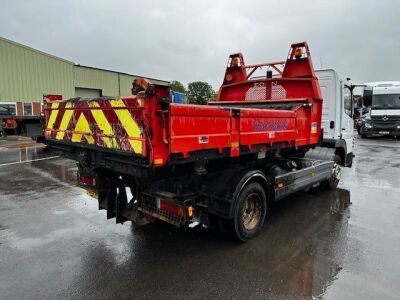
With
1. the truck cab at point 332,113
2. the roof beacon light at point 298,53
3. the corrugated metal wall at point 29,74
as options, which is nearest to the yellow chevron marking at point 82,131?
the roof beacon light at point 298,53

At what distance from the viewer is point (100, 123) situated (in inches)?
140

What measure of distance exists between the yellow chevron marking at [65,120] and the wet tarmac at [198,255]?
1.44 m

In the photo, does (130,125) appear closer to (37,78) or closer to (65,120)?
(65,120)

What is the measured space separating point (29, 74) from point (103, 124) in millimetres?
25271

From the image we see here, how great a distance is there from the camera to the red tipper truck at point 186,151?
309 centimetres

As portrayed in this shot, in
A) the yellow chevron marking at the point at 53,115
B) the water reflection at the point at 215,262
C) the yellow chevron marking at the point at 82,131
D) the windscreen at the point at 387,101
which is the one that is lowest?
the water reflection at the point at 215,262

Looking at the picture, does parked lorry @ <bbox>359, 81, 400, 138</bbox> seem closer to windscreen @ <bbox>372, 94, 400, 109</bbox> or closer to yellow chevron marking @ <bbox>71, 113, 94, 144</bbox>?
windscreen @ <bbox>372, 94, 400, 109</bbox>

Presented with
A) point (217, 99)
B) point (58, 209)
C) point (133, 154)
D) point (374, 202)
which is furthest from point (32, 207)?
point (374, 202)

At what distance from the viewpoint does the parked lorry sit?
1882 centimetres

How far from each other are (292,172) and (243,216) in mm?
1417

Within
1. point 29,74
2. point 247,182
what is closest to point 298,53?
point 247,182

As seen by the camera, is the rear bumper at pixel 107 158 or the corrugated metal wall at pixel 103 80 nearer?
the rear bumper at pixel 107 158

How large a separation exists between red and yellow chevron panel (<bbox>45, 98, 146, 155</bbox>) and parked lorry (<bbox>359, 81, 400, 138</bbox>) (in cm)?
1848

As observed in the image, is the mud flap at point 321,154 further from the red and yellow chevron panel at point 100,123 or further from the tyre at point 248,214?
the red and yellow chevron panel at point 100,123
